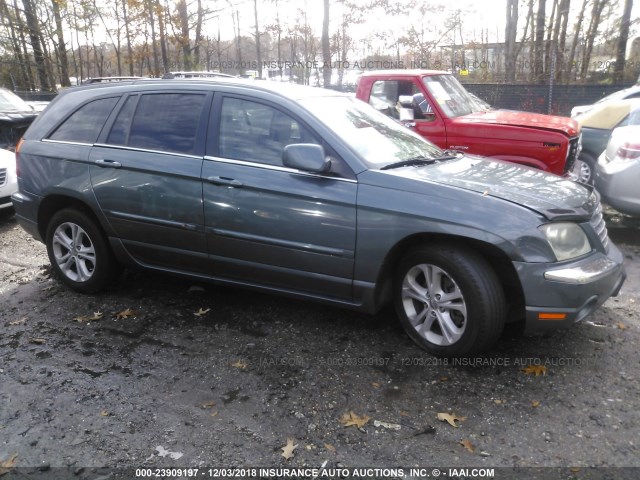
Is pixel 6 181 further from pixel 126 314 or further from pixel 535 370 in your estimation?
pixel 535 370

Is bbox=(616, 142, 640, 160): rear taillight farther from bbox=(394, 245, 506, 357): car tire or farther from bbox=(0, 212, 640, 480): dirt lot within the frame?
bbox=(394, 245, 506, 357): car tire

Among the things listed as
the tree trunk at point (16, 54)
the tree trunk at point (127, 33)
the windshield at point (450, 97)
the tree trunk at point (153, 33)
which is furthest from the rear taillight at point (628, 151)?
the tree trunk at point (16, 54)

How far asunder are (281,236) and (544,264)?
1674 millimetres

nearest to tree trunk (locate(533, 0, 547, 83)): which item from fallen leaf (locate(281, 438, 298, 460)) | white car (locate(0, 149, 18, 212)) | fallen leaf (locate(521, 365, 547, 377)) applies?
white car (locate(0, 149, 18, 212))

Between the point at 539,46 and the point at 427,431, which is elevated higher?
the point at 539,46

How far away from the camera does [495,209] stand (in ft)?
10.4

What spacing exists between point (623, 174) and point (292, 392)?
186 inches

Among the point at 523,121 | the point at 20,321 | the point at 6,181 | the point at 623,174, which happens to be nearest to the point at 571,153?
the point at 523,121

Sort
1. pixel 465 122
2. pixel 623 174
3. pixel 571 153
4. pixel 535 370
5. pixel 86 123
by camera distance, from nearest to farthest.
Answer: pixel 535 370 < pixel 86 123 < pixel 623 174 < pixel 571 153 < pixel 465 122

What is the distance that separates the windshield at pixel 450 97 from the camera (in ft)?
23.4

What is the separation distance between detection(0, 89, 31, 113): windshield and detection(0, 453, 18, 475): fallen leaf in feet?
29.6

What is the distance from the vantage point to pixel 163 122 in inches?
166

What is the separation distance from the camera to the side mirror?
3.49 m

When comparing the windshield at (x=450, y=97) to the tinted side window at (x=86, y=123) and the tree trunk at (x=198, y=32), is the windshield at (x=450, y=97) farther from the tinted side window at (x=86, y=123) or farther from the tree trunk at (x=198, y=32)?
the tree trunk at (x=198, y=32)
